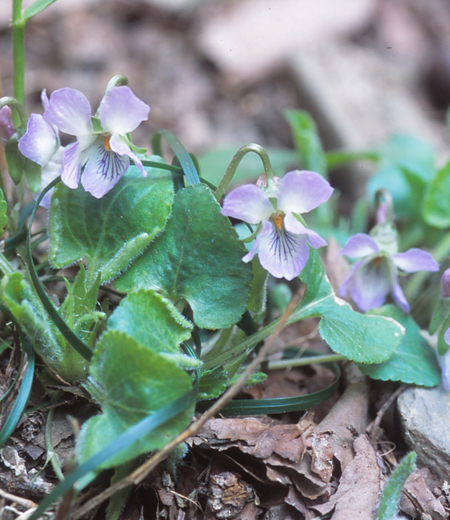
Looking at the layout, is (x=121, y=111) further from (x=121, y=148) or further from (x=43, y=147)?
(x=43, y=147)

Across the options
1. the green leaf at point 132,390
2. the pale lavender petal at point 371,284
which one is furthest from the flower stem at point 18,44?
the pale lavender petal at point 371,284

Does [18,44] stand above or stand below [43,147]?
above

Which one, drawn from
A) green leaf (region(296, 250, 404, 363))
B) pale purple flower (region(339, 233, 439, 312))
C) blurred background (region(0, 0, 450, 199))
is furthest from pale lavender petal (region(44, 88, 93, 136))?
blurred background (region(0, 0, 450, 199))

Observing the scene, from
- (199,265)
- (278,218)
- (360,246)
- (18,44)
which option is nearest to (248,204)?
(278,218)

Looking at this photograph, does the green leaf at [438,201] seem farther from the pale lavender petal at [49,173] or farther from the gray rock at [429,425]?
the pale lavender petal at [49,173]

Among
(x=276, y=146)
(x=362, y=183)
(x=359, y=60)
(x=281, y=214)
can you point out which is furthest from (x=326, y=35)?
(x=281, y=214)

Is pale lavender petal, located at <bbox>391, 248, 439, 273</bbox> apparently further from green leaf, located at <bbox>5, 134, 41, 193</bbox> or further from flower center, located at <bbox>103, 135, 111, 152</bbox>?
green leaf, located at <bbox>5, 134, 41, 193</bbox>
